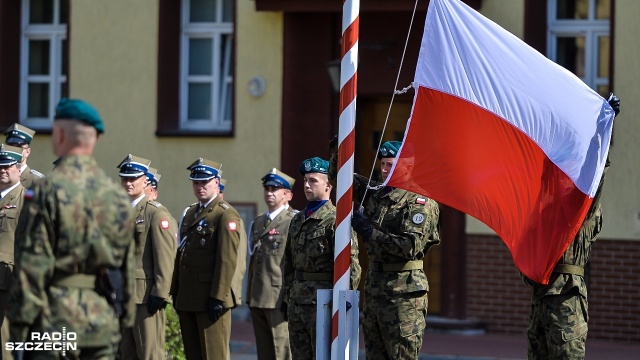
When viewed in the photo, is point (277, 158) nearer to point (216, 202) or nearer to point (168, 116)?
point (168, 116)

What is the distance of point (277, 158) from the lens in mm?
15828

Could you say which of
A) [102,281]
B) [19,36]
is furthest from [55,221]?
[19,36]

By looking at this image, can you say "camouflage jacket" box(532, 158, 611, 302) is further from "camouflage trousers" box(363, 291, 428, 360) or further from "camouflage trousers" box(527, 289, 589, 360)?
"camouflage trousers" box(363, 291, 428, 360)

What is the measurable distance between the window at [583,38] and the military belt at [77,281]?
9.41 metres

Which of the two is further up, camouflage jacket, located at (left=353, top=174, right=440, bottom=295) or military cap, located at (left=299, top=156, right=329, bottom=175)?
military cap, located at (left=299, top=156, right=329, bottom=175)

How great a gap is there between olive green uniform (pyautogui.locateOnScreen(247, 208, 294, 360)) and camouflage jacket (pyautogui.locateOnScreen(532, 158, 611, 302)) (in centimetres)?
306

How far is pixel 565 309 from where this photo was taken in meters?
8.65

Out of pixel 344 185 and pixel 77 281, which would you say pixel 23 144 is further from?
pixel 77 281

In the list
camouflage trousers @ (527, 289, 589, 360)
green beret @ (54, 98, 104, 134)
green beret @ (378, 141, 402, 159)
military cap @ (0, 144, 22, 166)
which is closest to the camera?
green beret @ (54, 98, 104, 134)

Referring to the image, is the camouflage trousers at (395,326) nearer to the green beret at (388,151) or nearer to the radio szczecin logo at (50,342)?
the green beret at (388,151)

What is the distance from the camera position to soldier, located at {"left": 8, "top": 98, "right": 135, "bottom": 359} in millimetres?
6406

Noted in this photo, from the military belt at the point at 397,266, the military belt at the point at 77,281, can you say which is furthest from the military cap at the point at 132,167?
the military belt at the point at 77,281

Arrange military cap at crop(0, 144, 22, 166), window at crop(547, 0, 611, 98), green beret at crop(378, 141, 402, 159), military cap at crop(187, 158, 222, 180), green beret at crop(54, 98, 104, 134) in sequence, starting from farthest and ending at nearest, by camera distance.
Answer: window at crop(547, 0, 611, 98) < military cap at crop(0, 144, 22, 166) < military cap at crop(187, 158, 222, 180) < green beret at crop(378, 141, 402, 159) < green beret at crop(54, 98, 104, 134)

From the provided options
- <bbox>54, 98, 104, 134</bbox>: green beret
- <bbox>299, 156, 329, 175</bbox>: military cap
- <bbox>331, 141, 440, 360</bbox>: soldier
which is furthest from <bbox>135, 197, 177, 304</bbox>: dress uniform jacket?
<bbox>54, 98, 104, 134</bbox>: green beret
